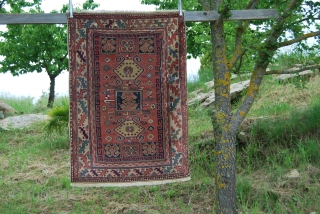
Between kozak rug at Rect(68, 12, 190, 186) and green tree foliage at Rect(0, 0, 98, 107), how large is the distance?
848cm

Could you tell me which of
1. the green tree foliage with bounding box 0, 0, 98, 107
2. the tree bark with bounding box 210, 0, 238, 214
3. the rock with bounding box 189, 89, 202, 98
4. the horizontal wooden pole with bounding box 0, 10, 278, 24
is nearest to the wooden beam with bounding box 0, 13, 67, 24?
the horizontal wooden pole with bounding box 0, 10, 278, 24

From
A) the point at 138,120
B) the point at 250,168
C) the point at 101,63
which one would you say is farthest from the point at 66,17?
the point at 250,168

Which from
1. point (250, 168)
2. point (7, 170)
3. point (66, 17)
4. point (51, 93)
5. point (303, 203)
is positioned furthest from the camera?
point (51, 93)

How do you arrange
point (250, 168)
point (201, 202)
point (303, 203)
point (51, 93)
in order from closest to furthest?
point (303, 203)
point (201, 202)
point (250, 168)
point (51, 93)

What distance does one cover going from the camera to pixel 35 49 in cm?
1328

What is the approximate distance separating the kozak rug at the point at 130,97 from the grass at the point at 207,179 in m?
0.83

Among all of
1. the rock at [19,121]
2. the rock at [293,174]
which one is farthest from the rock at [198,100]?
the rock at [293,174]

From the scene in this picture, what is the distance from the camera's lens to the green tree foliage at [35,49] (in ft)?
42.8

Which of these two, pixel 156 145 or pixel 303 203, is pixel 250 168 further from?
pixel 156 145

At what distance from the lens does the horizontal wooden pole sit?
471cm

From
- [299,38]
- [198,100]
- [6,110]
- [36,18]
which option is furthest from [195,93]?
[36,18]

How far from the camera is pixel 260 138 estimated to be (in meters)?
6.51

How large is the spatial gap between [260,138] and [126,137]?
94.6 inches

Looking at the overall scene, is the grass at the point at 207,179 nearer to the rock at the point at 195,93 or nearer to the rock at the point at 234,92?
the rock at the point at 234,92
